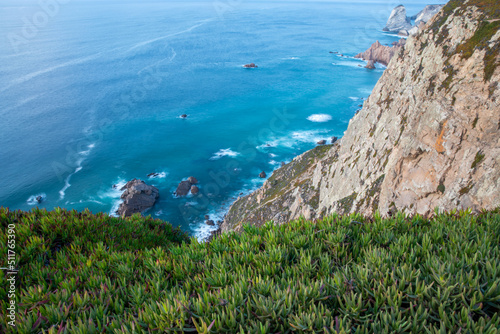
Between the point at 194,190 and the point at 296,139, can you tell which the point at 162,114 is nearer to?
the point at 296,139

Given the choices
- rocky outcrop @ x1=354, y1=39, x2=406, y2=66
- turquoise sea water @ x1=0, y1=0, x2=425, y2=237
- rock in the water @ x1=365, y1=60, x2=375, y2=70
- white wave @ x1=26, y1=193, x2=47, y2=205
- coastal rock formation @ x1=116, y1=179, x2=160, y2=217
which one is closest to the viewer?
coastal rock formation @ x1=116, y1=179, x2=160, y2=217

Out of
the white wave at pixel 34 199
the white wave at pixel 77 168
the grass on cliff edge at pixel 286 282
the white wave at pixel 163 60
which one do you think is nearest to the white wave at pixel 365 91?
the white wave at pixel 163 60

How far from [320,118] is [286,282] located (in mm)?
91986

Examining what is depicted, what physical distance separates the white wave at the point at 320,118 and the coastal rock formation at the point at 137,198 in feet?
170

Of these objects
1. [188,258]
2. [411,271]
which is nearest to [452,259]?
[411,271]

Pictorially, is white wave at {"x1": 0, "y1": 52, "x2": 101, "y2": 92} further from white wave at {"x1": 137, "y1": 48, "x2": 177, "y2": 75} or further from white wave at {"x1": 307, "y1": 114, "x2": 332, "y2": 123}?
white wave at {"x1": 307, "y1": 114, "x2": 332, "y2": 123}

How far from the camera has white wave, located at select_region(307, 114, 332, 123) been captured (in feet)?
307

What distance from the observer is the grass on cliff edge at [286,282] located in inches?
227

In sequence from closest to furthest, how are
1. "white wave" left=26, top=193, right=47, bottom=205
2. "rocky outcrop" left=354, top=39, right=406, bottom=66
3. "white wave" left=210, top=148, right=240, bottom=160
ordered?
"white wave" left=26, top=193, right=47, bottom=205, "white wave" left=210, top=148, right=240, bottom=160, "rocky outcrop" left=354, top=39, right=406, bottom=66

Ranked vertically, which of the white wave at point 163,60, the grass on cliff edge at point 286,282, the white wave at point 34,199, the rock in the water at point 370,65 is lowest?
the white wave at point 34,199

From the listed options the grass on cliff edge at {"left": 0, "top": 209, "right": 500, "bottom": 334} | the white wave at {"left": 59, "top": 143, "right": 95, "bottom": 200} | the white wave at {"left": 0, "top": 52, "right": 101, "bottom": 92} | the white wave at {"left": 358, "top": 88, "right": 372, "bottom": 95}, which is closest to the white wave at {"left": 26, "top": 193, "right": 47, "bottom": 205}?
the white wave at {"left": 59, "top": 143, "right": 95, "bottom": 200}

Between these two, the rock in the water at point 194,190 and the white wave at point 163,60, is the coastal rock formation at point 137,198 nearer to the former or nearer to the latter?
the rock in the water at point 194,190

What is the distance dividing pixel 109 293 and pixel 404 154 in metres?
25.2

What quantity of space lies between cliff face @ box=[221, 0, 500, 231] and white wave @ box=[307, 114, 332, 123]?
5357 centimetres
